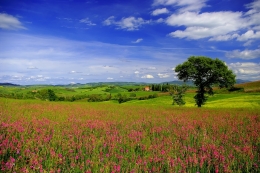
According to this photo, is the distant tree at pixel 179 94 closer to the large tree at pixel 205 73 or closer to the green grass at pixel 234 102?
the green grass at pixel 234 102

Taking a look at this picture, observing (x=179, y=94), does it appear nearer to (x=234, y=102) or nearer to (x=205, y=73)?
(x=205, y=73)

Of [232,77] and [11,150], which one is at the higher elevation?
[232,77]

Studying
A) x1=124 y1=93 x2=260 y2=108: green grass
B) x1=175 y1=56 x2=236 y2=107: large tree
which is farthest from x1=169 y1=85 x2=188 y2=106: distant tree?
x1=175 y1=56 x2=236 y2=107: large tree

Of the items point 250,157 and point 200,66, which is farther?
point 200,66

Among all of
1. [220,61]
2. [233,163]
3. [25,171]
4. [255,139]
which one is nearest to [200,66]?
[220,61]

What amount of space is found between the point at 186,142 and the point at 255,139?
7.12 feet

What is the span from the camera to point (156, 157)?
13.5 feet

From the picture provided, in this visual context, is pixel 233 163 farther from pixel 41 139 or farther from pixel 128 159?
pixel 41 139

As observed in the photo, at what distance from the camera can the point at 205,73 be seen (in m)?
32.9

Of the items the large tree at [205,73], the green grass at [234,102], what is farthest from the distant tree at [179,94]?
the large tree at [205,73]

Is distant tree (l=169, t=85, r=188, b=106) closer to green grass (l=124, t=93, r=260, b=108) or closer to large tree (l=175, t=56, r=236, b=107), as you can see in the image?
green grass (l=124, t=93, r=260, b=108)

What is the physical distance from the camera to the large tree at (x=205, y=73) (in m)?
31.5

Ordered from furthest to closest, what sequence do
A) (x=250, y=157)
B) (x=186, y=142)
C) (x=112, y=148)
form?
1. (x=186, y=142)
2. (x=112, y=148)
3. (x=250, y=157)

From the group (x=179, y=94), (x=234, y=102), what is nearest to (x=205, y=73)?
(x=179, y=94)
